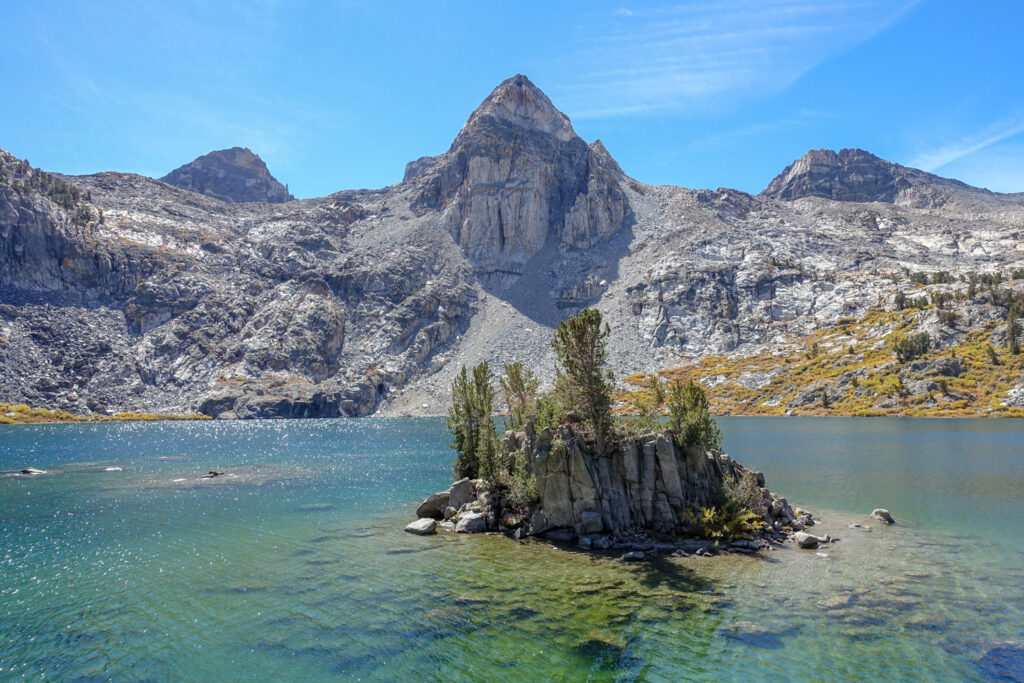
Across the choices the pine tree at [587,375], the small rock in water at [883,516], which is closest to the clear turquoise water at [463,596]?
the small rock in water at [883,516]

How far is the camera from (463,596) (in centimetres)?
2248

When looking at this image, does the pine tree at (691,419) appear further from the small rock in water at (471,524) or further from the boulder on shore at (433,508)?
the boulder on shore at (433,508)

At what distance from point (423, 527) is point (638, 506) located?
1283 cm

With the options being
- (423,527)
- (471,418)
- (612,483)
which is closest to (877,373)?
(471,418)

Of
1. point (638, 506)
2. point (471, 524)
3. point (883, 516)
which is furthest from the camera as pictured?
point (883, 516)

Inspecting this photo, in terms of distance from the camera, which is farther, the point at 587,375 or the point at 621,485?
the point at 587,375

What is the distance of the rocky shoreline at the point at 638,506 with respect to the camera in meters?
30.1

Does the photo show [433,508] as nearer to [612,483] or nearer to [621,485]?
[612,483]

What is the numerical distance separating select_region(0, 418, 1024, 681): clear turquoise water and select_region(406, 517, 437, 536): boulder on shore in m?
0.77

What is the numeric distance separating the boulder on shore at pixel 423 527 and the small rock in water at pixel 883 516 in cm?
2782

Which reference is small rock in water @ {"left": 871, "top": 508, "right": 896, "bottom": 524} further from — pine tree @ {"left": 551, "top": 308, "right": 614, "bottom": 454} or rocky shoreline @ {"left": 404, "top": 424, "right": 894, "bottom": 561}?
pine tree @ {"left": 551, "top": 308, "right": 614, "bottom": 454}

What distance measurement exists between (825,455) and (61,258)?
652ft

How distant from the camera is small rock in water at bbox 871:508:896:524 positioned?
34562mm

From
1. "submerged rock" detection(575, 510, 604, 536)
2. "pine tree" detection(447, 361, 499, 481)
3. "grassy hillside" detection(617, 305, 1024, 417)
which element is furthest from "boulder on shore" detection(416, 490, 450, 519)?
"grassy hillside" detection(617, 305, 1024, 417)
